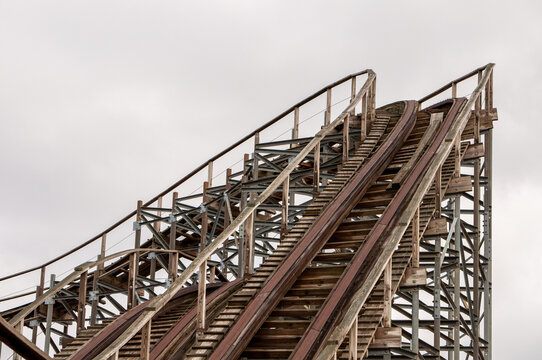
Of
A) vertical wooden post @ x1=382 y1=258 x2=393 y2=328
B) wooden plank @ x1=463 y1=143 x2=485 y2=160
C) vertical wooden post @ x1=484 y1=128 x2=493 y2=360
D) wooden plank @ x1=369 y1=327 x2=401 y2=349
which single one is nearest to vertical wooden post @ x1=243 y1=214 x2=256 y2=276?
vertical wooden post @ x1=382 y1=258 x2=393 y2=328

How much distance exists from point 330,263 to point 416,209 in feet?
13.8

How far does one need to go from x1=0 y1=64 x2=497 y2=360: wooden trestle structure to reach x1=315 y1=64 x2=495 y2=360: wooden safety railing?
0.06 ft

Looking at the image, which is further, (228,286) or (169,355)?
(228,286)

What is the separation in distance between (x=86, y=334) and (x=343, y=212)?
381cm

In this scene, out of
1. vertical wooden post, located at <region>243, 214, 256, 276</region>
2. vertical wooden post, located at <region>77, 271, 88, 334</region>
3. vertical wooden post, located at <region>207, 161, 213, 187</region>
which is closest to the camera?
vertical wooden post, located at <region>243, 214, 256, 276</region>

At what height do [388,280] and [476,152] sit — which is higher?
[476,152]

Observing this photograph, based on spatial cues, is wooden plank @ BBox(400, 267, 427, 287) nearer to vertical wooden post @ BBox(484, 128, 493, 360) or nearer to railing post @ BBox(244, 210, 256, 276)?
railing post @ BBox(244, 210, 256, 276)

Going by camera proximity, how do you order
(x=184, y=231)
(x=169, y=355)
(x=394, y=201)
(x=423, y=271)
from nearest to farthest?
(x=423, y=271)
(x=169, y=355)
(x=394, y=201)
(x=184, y=231)

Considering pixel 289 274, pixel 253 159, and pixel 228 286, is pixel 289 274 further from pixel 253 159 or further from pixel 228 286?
pixel 253 159

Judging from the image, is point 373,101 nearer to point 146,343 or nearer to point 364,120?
point 364,120

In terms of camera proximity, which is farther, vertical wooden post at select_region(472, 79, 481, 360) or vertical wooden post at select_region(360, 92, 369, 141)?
vertical wooden post at select_region(360, 92, 369, 141)

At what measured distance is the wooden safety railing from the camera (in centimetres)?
758

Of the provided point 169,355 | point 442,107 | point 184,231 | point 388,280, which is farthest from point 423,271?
point 184,231

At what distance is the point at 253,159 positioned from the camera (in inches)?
698
